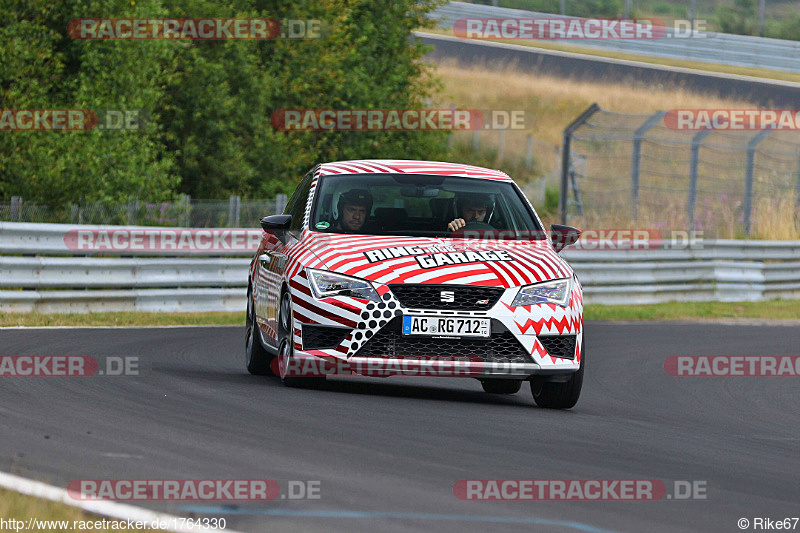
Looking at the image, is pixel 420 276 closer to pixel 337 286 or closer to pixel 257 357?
pixel 337 286

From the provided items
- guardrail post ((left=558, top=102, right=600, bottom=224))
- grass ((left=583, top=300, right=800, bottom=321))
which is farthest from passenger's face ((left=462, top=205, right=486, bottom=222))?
guardrail post ((left=558, top=102, right=600, bottom=224))

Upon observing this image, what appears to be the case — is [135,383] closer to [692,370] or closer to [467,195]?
[467,195]

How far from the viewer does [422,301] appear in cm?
877

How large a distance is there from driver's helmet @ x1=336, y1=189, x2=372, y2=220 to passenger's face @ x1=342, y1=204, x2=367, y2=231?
0.03 m

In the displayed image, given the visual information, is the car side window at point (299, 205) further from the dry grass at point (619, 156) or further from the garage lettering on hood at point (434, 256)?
the dry grass at point (619, 156)

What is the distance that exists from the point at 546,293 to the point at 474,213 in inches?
49.4

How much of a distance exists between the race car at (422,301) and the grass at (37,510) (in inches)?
147

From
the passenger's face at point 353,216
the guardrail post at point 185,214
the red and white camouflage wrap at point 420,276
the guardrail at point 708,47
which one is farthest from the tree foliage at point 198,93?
the guardrail at point 708,47

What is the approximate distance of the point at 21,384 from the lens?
8.97 m

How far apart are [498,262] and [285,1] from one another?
2236cm

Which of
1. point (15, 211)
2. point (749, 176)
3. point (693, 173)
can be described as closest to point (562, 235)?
point (15, 211)

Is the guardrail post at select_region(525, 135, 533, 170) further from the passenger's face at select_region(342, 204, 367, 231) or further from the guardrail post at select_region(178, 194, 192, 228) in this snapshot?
the passenger's face at select_region(342, 204, 367, 231)

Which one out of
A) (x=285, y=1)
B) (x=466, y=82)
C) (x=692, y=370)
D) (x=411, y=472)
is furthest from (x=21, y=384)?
(x=466, y=82)

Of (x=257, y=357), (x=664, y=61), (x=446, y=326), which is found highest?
(x=664, y=61)
